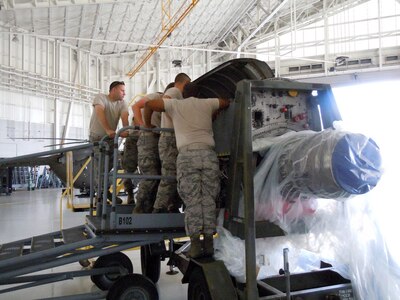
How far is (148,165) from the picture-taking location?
4.14 metres

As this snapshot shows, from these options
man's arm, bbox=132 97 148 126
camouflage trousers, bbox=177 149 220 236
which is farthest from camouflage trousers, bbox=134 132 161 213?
camouflage trousers, bbox=177 149 220 236

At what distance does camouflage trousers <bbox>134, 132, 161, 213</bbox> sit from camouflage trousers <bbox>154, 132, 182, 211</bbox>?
36 centimetres

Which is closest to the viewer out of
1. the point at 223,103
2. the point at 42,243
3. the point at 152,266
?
the point at 223,103

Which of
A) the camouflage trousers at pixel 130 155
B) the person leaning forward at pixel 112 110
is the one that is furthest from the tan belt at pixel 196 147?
the person leaning forward at pixel 112 110

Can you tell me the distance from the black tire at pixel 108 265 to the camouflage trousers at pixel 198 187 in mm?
2106

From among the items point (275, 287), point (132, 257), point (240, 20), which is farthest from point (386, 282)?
point (240, 20)

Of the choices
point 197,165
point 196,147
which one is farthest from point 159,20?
point 197,165

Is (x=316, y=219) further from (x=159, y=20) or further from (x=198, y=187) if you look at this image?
(x=159, y=20)

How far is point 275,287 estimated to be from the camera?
9.65ft

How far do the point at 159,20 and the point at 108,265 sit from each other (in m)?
15.1

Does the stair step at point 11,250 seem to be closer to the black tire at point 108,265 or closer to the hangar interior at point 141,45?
the black tire at point 108,265

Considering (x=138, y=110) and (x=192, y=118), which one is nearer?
(x=192, y=118)

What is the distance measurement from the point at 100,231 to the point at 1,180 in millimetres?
17466

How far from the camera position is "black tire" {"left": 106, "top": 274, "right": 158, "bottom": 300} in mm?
3443
